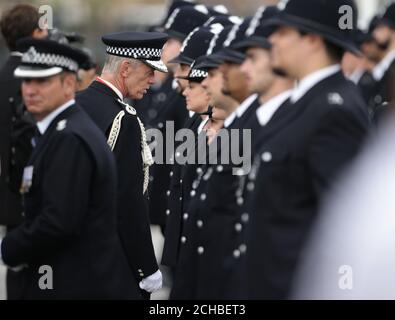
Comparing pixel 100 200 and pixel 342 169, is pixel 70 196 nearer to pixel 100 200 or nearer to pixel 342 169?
pixel 100 200

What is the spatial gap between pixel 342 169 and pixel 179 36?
20.0 ft

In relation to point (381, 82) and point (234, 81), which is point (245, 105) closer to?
point (234, 81)

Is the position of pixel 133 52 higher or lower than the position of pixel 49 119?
lower

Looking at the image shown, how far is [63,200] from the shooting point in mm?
6012

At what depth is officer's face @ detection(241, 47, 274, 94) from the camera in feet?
20.3

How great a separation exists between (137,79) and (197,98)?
2.23 feet

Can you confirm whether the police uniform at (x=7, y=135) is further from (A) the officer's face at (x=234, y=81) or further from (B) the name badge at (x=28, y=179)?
(B) the name badge at (x=28, y=179)

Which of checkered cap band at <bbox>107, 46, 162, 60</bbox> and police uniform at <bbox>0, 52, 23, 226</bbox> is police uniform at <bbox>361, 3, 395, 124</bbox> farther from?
police uniform at <bbox>0, 52, 23, 226</bbox>

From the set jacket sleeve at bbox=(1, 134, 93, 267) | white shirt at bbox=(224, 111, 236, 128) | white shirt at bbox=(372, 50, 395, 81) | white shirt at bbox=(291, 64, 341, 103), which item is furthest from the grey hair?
white shirt at bbox=(291, 64, 341, 103)

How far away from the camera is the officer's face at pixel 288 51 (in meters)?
5.74

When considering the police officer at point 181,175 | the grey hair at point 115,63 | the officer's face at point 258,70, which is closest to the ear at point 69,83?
the officer's face at point 258,70

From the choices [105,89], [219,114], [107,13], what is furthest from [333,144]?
[107,13]

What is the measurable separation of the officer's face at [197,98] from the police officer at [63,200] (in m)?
2.17
